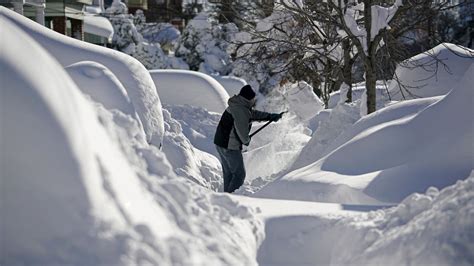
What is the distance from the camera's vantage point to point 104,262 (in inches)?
133

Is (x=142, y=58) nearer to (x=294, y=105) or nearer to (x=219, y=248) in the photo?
(x=294, y=105)

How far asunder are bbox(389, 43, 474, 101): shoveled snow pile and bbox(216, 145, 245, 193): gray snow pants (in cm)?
496

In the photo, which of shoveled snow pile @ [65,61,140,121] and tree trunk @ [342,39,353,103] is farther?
tree trunk @ [342,39,353,103]

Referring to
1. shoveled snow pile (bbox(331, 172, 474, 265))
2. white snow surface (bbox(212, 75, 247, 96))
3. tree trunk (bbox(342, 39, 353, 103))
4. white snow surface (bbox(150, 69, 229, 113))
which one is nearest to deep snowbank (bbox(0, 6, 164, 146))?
shoveled snow pile (bbox(331, 172, 474, 265))

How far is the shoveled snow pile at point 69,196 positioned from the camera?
3.43 m

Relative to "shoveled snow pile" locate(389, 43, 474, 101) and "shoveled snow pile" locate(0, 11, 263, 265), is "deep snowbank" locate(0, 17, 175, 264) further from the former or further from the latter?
"shoveled snow pile" locate(389, 43, 474, 101)

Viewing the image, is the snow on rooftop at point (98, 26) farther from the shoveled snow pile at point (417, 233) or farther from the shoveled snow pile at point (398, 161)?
the shoveled snow pile at point (417, 233)

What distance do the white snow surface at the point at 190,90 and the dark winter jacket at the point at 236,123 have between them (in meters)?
7.24

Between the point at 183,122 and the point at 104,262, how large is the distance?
1045 centimetres

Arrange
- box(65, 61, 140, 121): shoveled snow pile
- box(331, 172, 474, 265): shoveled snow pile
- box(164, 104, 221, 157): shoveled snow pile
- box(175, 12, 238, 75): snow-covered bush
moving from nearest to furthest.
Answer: box(331, 172, 474, 265): shoveled snow pile
box(65, 61, 140, 121): shoveled snow pile
box(164, 104, 221, 157): shoveled snow pile
box(175, 12, 238, 75): snow-covered bush

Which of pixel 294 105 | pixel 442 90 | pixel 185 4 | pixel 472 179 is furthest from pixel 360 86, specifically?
pixel 185 4

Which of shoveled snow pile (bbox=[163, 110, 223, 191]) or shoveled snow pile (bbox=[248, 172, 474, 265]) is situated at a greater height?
shoveled snow pile (bbox=[248, 172, 474, 265])

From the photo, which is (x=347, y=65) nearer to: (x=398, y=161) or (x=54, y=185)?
(x=398, y=161)

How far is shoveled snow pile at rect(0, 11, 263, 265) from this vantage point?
11.3ft
